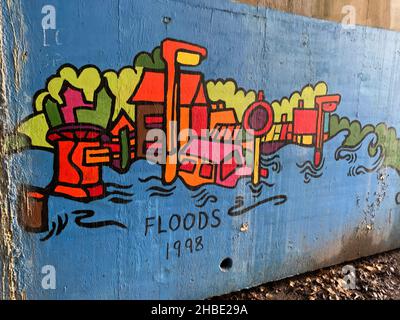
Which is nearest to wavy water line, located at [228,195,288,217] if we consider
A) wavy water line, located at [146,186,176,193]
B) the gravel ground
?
wavy water line, located at [146,186,176,193]

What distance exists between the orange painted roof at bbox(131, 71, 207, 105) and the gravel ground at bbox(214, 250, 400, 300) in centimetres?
185

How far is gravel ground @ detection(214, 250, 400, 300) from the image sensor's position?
3.61 m

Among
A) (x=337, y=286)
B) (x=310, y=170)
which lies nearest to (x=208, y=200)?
(x=310, y=170)

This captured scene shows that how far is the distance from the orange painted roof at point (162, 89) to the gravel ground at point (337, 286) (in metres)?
1.85

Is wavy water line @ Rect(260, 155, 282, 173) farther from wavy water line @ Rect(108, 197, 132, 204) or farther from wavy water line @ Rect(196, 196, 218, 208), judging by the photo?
wavy water line @ Rect(108, 197, 132, 204)

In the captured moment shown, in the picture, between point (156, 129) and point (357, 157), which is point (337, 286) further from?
point (156, 129)

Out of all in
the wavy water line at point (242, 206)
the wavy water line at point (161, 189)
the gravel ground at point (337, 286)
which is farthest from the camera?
the gravel ground at point (337, 286)

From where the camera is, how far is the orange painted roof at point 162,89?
2.80 meters

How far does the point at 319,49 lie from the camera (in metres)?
3.70

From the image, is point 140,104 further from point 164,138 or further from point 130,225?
point 130,225

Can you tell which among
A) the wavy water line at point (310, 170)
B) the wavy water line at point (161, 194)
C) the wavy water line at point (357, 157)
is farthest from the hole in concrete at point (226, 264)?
the wavy water line at point (357, 157)

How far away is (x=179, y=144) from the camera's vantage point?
9.91ft

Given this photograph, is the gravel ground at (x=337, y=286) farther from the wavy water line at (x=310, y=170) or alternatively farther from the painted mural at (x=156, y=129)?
the wavy water line at (x=310, y=170)

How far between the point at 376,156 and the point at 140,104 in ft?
9.87
